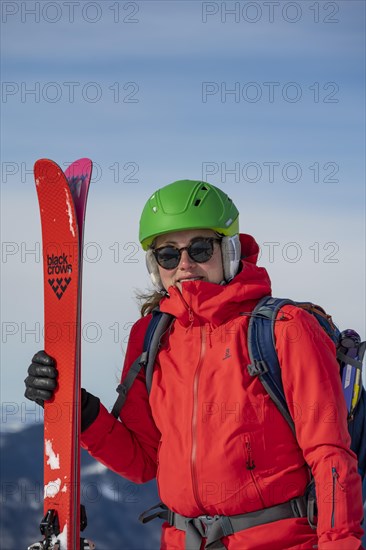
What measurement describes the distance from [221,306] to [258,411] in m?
0.52

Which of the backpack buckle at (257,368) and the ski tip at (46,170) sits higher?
the ski tip at (46,170)

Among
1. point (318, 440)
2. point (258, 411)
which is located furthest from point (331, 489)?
point (258, 411)

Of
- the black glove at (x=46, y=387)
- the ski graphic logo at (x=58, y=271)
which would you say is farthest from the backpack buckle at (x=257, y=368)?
the ski graphic logo at (x=58, y=271)

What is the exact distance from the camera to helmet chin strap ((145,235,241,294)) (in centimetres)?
407

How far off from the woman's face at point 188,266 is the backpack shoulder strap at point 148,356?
0.64 ft

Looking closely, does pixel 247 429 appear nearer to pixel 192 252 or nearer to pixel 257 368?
pixel 257 368

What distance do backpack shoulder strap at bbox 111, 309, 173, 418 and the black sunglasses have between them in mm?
297

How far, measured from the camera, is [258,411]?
3.71 meters

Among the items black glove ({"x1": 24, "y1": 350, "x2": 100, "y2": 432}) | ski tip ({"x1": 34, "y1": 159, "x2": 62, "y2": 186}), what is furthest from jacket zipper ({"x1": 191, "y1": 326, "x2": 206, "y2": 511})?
ski tip ({"x1": 34, "y1": 159, "x2": 62, "y2": 186})

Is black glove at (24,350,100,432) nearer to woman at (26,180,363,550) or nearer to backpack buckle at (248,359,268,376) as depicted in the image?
woman at (26,180,363,550)

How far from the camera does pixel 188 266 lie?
4051mm

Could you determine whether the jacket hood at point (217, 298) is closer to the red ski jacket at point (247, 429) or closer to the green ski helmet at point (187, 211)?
the red ski jacket at point (247, 429)

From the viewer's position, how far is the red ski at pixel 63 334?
4398mm

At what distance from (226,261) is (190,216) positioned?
0.93 ft
